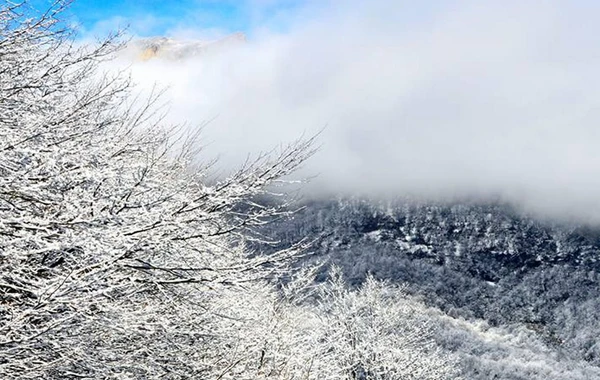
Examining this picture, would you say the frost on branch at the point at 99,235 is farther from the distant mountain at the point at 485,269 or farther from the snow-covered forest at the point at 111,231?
the distant mountain at the point at 485,269

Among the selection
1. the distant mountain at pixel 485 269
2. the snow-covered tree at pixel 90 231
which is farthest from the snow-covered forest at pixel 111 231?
the distant mountain at pixel 485 269

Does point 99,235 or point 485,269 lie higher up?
point 99,235

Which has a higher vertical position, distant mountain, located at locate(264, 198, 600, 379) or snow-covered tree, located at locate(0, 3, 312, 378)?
snow-covered tree, located at locate(0, 3, 312, 378)

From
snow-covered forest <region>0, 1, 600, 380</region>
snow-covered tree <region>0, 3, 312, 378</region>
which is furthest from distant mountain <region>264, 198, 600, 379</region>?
snow-covered tree <region>0, 3, 312, 378</region>

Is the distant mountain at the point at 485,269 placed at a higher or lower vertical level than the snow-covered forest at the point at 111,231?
lower

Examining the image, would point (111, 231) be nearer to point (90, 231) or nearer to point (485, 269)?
point (90, 231)

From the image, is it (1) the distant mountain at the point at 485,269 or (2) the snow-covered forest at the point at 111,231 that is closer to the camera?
(2) the snow-covered forest at the point at 111,231

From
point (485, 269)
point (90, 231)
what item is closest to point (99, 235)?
point (90, 231)

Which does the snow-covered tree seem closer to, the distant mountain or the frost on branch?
the frost on branch

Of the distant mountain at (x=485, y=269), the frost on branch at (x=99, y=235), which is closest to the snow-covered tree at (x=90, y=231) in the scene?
the frost on branch at (x=99, y=235)

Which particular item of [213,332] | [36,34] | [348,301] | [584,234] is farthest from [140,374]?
[584,234]

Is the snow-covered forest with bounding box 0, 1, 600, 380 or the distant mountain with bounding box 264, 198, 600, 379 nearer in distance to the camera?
the snow-covered forest with bounding box 0, 1, 600, 380

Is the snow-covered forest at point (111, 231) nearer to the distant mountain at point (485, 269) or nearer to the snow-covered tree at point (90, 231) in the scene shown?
the snow-covered tree at point (90, 231)

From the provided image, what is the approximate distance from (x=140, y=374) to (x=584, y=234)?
21295 centimetres
